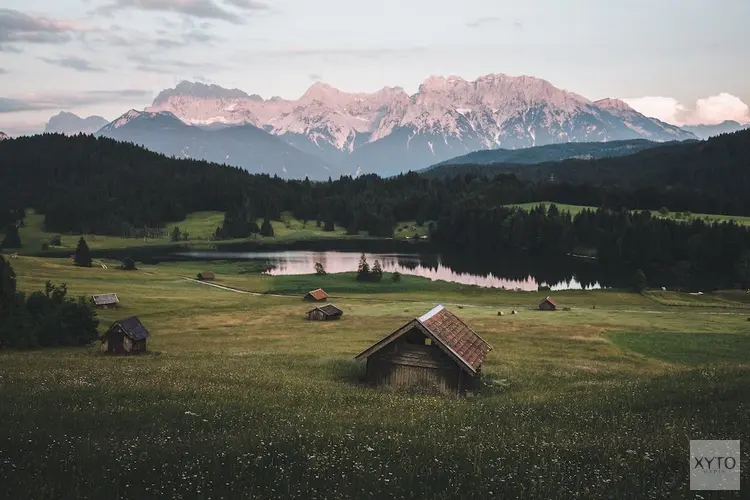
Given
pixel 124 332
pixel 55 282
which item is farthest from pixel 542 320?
pixel 55 282

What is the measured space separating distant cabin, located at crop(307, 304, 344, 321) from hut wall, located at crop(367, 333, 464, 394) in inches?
1806

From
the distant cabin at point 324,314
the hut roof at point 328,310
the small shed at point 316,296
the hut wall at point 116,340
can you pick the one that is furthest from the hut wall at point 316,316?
the hut wall at point 116,340

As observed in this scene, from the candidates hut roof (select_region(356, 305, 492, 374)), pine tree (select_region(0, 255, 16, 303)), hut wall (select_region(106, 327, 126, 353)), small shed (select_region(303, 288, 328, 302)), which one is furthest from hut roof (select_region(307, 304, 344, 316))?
hut roof (select_region(356, 305, 492, 374))

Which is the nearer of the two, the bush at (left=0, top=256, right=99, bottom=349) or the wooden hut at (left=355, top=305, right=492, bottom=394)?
the wooden hut at (left=355, top=305, right=492, bottom=394)

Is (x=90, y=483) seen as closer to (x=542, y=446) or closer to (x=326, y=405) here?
(x=542, y=446)

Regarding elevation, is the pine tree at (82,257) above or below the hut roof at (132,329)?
above

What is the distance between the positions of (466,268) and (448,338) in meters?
139

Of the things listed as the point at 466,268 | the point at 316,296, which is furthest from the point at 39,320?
the point at 466,268

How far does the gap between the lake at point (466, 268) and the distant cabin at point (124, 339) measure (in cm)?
9425

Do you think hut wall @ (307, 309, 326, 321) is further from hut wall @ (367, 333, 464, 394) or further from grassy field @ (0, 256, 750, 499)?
hut wall @ (367, 333, 464, 394)

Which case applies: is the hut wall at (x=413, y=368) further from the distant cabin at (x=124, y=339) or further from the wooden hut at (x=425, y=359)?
the distant cabin at (x=124, y=339)

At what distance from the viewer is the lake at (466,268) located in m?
142

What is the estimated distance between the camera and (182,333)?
65438mm

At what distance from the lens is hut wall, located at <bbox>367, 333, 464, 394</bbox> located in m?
30.8
